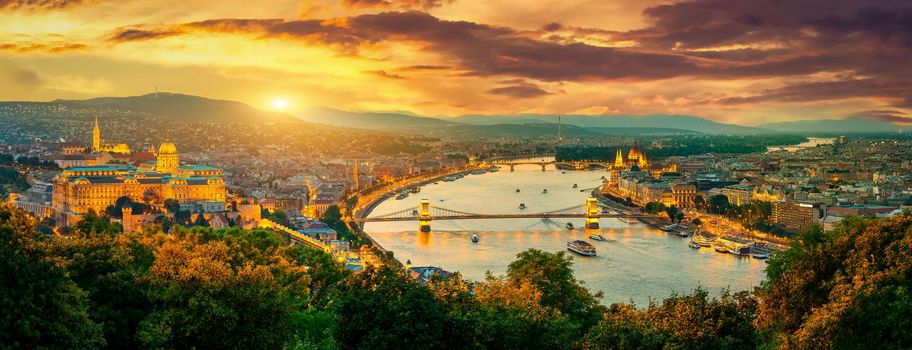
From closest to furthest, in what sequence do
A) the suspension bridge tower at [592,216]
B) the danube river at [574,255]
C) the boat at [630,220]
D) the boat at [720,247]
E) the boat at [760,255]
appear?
the danube river at [574,255] < the boat at [760,255] < the boat at [720,247] < the suspension bridge tower at [592,216] < the boat at [630,220]

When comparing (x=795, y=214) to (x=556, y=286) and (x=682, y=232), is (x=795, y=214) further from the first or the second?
(x=556, y=286)

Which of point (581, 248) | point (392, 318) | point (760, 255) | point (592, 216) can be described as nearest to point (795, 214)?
point (592, 216)

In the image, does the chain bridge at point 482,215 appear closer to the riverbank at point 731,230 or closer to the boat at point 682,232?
the riverbank at point 731,230

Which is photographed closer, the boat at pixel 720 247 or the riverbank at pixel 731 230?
the boat at pixel 720 247

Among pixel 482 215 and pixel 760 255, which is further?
pixel 482 215

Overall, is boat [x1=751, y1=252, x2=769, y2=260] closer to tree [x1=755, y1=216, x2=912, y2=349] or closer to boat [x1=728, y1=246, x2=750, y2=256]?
boat [x1=728, y1=246, x2=750, y2=256]

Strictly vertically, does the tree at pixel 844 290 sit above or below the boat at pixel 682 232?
above

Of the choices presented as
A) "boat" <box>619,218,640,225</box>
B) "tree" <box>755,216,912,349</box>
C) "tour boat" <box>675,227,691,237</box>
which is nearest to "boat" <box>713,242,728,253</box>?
"tour boat" <box>675,227,691,237</box>

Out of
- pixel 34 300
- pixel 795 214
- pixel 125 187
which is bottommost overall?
pixel 795 214

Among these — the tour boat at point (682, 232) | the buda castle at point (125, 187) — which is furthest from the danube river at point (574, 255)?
the buda castle at point (125, 187)
